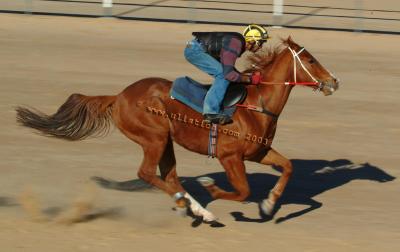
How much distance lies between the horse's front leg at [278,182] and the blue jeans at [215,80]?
71 cm

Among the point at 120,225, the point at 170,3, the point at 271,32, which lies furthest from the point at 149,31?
the point at 120,225

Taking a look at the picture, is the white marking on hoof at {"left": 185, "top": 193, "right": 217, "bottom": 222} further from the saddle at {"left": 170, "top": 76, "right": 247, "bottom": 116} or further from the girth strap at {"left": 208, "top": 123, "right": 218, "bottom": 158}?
the saddle at {"left": 170, "top": 76, "right": 247, "bottom": 116}

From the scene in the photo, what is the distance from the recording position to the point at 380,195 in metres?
10.3

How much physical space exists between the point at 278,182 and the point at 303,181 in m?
1.94

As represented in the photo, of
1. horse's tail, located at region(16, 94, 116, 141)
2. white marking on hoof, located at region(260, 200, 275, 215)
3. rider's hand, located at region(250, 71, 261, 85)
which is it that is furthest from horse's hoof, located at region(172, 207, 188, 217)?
rider's hand, located at region(250, 71, 261, 85)

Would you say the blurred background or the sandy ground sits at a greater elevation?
the blurred background

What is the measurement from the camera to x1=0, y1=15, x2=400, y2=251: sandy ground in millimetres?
8523

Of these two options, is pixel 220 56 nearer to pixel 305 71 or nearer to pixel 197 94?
pixel 197 94

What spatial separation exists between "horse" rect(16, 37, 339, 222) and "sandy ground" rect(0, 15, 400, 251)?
0.40m

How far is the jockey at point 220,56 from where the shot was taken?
8.62 metres

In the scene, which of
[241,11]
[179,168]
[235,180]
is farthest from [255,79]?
[241,11]

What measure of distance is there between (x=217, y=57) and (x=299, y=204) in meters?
1.88

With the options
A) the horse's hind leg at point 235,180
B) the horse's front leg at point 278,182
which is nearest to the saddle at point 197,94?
the horse's hind leg at point 235,180

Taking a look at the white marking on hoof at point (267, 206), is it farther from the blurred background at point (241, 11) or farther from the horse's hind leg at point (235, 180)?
the blurred background at point (241, 11)
